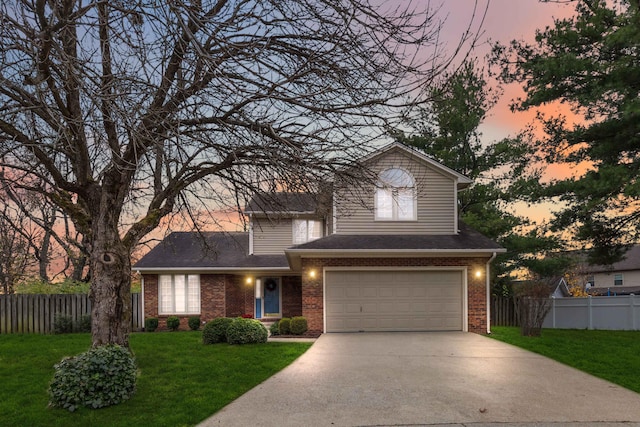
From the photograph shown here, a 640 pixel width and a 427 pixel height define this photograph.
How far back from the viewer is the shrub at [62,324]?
16203 mm

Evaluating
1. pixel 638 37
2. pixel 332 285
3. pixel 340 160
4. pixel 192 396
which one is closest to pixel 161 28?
pixel 340 160

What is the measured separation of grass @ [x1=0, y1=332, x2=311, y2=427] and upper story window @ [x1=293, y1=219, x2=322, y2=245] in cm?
733

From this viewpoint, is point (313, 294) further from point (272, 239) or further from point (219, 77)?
point (219, 77)

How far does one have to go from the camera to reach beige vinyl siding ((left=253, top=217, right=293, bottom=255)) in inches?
762

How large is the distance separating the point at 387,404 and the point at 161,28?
537 centimetres

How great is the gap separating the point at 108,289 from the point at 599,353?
1114 centimetres

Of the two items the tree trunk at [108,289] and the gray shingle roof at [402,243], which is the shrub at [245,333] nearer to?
the gray shingle roof at [402,243]

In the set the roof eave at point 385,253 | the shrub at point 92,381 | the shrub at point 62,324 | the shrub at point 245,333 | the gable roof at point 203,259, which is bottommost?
the shrub at point 62,324

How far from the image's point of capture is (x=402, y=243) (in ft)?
45.9

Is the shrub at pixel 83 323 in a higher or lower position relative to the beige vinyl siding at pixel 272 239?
lower

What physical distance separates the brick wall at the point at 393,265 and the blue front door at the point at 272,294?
540 cm

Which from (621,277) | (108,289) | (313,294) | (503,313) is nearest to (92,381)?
(108,289)

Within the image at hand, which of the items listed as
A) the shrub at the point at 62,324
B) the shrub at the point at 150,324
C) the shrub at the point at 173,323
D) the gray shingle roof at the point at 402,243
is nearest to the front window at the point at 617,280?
the gray shingle roof at the point at 402,243

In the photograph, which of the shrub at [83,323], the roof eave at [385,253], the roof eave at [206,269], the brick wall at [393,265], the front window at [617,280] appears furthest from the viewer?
the front window at [617,280]
